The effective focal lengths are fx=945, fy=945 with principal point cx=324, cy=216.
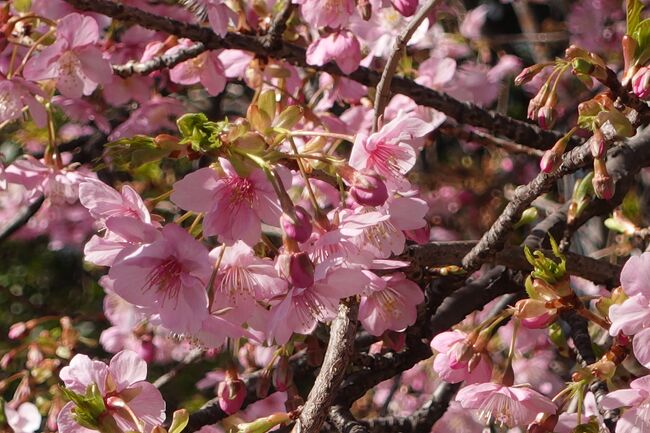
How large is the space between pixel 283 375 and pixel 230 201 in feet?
1.78

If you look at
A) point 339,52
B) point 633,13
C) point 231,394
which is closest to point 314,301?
point 231,394

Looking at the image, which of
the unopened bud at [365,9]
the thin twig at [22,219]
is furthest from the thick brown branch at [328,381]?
the thin twig at [22,219]

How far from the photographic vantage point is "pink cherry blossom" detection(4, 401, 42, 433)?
87.4 inches

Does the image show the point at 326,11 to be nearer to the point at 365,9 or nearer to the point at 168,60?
the point at 365,9

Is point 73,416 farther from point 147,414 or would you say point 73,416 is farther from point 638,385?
point 638,385

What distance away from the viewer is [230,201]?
4.43 ft

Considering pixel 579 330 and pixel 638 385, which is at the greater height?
pixel 638 385

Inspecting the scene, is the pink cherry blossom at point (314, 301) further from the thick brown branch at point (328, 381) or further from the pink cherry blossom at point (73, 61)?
the pink cherry blossom at point (73, 61)

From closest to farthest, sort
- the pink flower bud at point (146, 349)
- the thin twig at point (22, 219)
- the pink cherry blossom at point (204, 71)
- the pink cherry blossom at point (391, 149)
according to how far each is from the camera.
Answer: the pink cherry blossom at point (391, 149) < the pink cherry blossom at point (204, 71) < the pink flower bud at point (146, 349) < the thin twig at point (22, 219)

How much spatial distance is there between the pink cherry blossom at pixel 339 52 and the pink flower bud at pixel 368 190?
0.76 m

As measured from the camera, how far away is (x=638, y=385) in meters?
1.32

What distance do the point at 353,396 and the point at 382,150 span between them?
501 millimetres

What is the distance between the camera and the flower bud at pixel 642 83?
1352mm

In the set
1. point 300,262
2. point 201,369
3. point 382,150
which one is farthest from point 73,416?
point 201,369
